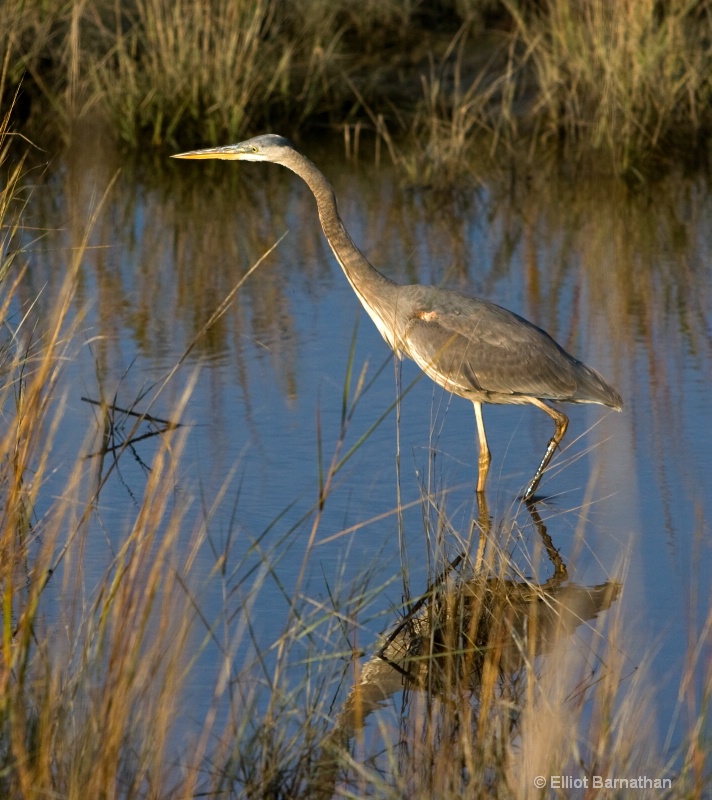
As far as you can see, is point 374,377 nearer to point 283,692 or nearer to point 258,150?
point 283,692

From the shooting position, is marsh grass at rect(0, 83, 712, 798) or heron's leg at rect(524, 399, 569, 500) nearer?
marsh grass at rect(0, 83, 712, 798)

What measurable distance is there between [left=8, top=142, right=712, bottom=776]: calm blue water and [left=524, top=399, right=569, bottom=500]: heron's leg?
99mm

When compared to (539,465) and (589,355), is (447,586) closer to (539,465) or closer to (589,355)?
(539,465)

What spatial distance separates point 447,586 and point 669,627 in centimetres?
72

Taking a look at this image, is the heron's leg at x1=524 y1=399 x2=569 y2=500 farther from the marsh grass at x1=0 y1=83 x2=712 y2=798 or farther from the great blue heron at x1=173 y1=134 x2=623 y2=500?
the marsh grass at x1=0 y1=83 x2=712 y2=798

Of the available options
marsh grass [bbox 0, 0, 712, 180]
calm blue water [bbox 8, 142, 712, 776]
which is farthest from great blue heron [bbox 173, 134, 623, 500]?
marsh grass [bbox 0, 0, 712, 180]

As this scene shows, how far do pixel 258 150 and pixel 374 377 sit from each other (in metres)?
2.73

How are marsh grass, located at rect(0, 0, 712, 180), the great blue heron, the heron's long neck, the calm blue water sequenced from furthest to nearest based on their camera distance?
marsh grass, located at rect(0, 0, 712, 180), the heron's long neck, the great blue heron, the calm blue water

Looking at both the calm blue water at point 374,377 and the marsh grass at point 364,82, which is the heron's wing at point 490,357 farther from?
the marsh grass at point 364,82

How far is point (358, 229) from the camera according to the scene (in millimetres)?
9289

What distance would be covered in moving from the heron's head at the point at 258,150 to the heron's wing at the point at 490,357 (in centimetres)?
100

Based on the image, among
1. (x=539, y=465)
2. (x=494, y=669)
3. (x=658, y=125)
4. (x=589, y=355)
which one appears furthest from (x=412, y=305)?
(x=658, y=125)

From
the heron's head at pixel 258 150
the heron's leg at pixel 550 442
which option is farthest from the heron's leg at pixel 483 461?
the heron's head at pixel 258 150

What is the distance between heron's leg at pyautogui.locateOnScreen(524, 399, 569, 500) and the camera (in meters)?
5.44
